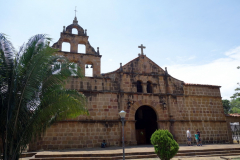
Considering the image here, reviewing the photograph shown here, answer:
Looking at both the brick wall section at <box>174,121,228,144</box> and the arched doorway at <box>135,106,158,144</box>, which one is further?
the arched doorway at <box>135,106,158,144</box>

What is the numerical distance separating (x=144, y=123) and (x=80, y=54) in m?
10.2

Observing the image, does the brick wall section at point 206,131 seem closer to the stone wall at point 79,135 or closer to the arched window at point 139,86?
the arched window at point 139,86

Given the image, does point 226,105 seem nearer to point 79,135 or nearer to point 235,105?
point 235,105

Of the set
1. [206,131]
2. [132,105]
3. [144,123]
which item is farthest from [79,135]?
[206,131]

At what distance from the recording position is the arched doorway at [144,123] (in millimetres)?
20672

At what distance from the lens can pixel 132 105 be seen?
58.7ft

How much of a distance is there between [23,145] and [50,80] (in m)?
3.20

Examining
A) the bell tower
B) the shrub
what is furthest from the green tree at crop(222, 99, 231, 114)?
the shrub

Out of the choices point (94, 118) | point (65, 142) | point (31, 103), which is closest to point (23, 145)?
point (31, 103)

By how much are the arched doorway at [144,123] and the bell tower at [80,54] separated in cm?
679

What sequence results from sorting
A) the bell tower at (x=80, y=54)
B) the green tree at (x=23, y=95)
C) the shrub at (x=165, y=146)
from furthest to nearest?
the bell tower at (x=80, y=54)
the shrub at (x=165, y=146)
the green tree at (x=23, y=95)

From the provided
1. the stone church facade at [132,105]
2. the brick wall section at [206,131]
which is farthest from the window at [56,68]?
the brick wall section at [206,131]

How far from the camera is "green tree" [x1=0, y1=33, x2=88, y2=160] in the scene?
324 inches

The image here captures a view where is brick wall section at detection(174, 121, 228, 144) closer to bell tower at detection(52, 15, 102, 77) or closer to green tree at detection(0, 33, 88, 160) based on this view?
bell tower at detection(52, 15, 102, 77)
